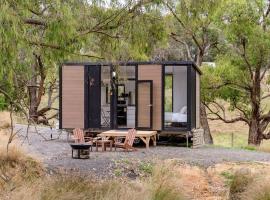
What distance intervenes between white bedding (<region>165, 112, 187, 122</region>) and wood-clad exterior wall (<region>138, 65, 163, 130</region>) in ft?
1.27

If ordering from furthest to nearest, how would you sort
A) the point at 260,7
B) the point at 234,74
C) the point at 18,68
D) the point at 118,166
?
the point at 234,74
the point at 260,7
the point at 118,166
the point at 18,68

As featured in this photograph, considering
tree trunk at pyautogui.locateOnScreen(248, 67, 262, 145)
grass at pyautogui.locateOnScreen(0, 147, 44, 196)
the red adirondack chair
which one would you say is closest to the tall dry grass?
grass at pyautogui.locateOnScreen(0, 147, 44, 196)

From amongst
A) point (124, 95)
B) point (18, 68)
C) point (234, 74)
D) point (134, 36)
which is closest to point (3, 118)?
point (124, 95)

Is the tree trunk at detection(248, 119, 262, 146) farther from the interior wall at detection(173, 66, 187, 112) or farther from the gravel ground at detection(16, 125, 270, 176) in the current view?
the gravel ground at detection(16, 125, 270, 176)

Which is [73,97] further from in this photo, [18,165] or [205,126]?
[205,126]

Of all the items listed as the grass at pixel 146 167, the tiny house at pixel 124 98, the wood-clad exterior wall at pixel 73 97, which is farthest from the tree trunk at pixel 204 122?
the grass at pixel 146 167

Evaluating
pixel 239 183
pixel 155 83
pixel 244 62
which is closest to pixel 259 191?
pixel 239 183

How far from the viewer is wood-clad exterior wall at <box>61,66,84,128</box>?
51.0ft

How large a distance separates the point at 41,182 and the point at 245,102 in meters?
15.5

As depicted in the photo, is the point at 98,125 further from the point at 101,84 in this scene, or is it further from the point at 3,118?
the point at 3,118

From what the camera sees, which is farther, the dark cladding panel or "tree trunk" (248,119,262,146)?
"tree trunk" (248,119,262,146)

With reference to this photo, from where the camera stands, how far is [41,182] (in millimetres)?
7035

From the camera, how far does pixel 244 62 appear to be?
1919 cm

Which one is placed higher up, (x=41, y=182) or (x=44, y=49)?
(x=44, y=49)
